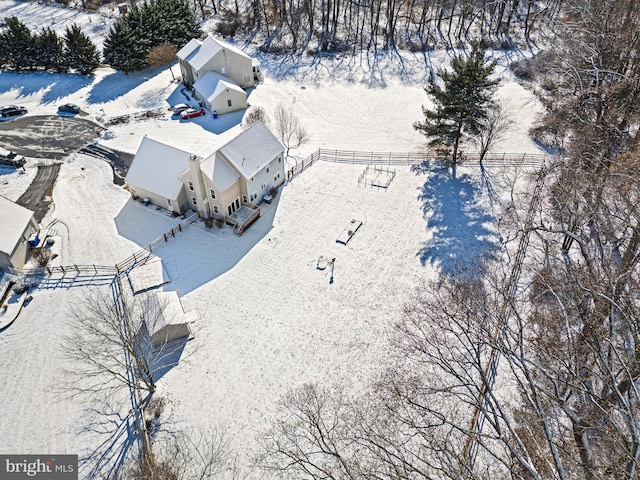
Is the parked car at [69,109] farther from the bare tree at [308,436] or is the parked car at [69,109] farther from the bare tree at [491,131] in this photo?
the bare tree at [491,131]

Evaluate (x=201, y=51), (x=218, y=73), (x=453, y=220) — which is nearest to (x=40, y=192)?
(x=218, y=73)

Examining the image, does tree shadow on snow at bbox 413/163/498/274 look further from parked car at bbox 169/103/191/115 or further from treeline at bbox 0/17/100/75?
treeline at bbox 0/17/100/75

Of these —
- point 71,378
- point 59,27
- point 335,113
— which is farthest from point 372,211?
point 59,27

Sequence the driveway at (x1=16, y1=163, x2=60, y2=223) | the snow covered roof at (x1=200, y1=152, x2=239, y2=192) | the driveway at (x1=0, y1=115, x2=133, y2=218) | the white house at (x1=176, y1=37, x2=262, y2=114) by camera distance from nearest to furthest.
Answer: the snow covered roof at (x1=200, y1=152, x2=239, y2=192), the driveway at (x1=16, y1=163, x2=60, y2=223), the driveway at (x1=0, y1=115, x2=133, y2=218), the white house at (x1=176, y1=37, x2=262, y2=114)

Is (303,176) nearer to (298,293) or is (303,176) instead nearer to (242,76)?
(298,293)

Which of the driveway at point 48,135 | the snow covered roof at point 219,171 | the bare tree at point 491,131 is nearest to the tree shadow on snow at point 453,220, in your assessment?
the bare tree at point 491,131

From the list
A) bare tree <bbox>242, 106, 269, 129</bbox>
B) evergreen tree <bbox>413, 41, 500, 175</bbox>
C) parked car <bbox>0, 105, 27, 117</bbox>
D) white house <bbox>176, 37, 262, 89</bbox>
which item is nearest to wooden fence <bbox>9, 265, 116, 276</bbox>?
bare tree <bbox>242, 106, 269, 129</bbox>
